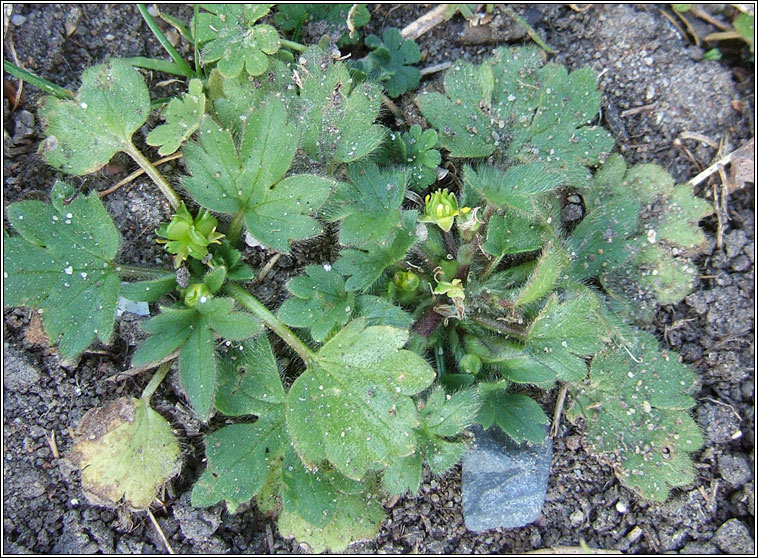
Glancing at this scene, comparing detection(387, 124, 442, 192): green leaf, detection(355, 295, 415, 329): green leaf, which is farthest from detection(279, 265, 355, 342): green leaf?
detection(387, 124, 442, 192): green leaf

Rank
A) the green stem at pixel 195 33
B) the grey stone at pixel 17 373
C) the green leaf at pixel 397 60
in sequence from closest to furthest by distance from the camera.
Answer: the grey stone at pixel 17 373 → the green stem at pixel 195 33 → the green leaf at pixel 397 60

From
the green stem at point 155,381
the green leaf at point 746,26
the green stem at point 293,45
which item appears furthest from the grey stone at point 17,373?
Result: the green leaf at point 746,26

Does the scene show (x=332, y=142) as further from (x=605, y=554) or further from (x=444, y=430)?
(x=605, y=554)

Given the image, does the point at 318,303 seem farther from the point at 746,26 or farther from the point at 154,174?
the point at 746,26

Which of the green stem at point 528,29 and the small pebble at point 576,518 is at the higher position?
the green stem at point 528,29

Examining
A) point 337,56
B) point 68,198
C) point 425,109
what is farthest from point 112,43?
point 425,109

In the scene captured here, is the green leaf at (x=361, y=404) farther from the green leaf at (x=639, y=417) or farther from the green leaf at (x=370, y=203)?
the green leaf at (x=639, y=417)

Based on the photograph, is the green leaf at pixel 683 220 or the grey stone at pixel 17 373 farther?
the green leaf at pixel 683 220
